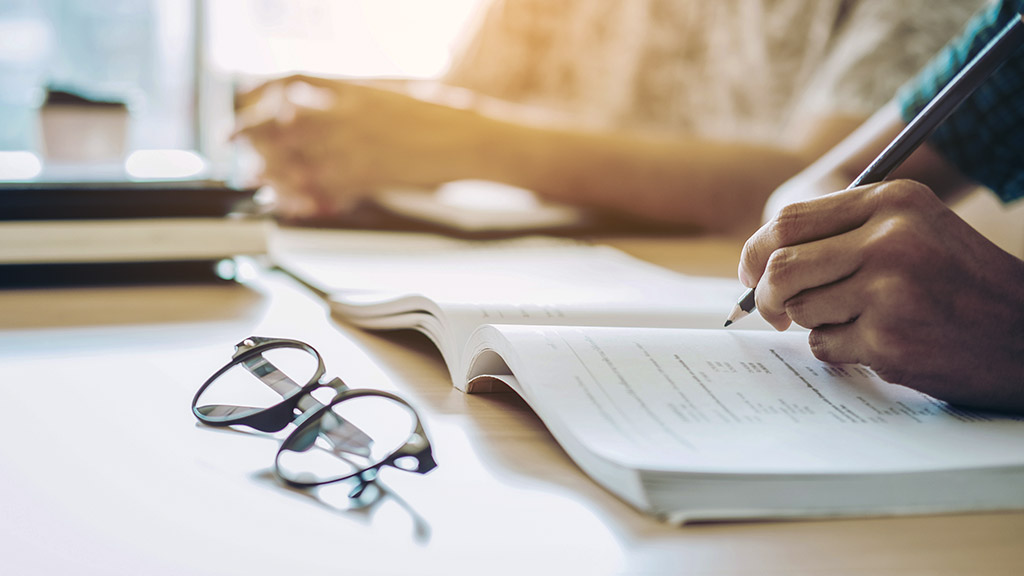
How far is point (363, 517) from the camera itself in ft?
0.87

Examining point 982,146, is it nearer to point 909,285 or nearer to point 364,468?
point 909,285

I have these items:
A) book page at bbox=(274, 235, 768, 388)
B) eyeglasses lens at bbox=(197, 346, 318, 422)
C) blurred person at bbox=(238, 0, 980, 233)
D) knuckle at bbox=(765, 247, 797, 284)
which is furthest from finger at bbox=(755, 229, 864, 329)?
blurred person at bbox=(238, 0, 980, 233)

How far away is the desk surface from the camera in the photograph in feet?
0.78

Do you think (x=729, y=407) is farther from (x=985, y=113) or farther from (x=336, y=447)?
(x=985, y=113)

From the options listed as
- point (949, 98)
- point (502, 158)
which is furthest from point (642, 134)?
point (949, 98)

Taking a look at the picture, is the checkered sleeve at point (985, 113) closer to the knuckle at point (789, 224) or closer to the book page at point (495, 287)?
the book page at point (495, 287)

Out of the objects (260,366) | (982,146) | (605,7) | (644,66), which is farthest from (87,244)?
(605,7)

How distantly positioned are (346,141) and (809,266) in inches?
36.3

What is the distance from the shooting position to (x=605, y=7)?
2041 mm

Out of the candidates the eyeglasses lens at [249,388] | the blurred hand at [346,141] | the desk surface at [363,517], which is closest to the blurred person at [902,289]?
the desk surface at [363,517]

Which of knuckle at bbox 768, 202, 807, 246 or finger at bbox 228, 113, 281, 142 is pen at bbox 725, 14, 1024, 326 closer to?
knuckle at bbox 768, 202, 807, 246

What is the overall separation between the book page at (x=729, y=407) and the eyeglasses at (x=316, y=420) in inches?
2.3

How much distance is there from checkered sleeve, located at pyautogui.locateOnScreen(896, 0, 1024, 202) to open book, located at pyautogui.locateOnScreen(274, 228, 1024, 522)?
19.6 inches

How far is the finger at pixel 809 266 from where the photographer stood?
0.37m
